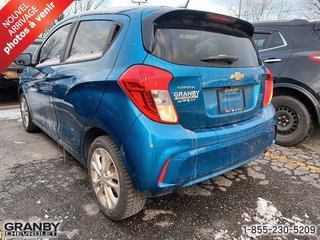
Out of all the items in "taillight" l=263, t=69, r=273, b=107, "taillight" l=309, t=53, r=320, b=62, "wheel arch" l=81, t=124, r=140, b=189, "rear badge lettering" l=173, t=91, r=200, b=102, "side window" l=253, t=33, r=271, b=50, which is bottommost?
"wheel arch" l=81, t=124, r=140, b=189

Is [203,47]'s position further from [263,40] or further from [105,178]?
[263,40]

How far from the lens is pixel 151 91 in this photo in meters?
1.79

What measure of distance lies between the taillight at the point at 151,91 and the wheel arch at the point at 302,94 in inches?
103

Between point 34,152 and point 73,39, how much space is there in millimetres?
1751

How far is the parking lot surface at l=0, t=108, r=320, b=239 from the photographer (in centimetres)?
218

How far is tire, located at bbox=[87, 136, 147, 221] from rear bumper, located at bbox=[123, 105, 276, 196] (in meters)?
0.11

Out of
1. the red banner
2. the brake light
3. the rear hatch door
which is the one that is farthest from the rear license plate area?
the red banner

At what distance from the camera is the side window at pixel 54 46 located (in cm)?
303

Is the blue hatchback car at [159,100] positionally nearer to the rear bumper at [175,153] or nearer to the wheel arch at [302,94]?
the rear bumper at [175,153]

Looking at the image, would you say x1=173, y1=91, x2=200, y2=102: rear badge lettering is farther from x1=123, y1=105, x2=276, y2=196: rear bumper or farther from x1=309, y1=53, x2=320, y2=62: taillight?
x1=309, y1=53, x2=320, y2=62: taillight

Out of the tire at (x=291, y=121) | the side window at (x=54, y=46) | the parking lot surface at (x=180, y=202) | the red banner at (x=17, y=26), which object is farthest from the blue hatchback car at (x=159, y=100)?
the red banner at (x=17, y=26)

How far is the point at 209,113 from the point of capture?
2.04 m

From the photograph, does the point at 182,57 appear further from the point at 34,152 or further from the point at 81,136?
the point at 34,152

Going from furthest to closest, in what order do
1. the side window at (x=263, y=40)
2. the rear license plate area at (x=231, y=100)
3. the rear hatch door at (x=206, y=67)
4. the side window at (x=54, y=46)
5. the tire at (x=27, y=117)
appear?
the tire at (x=27, y=117), the side window at (x=263, y=40), the side window at (x=54, y=46), the rear license plate area at (x=231, y=100), the rear hatch door at (x=206, y=67)
